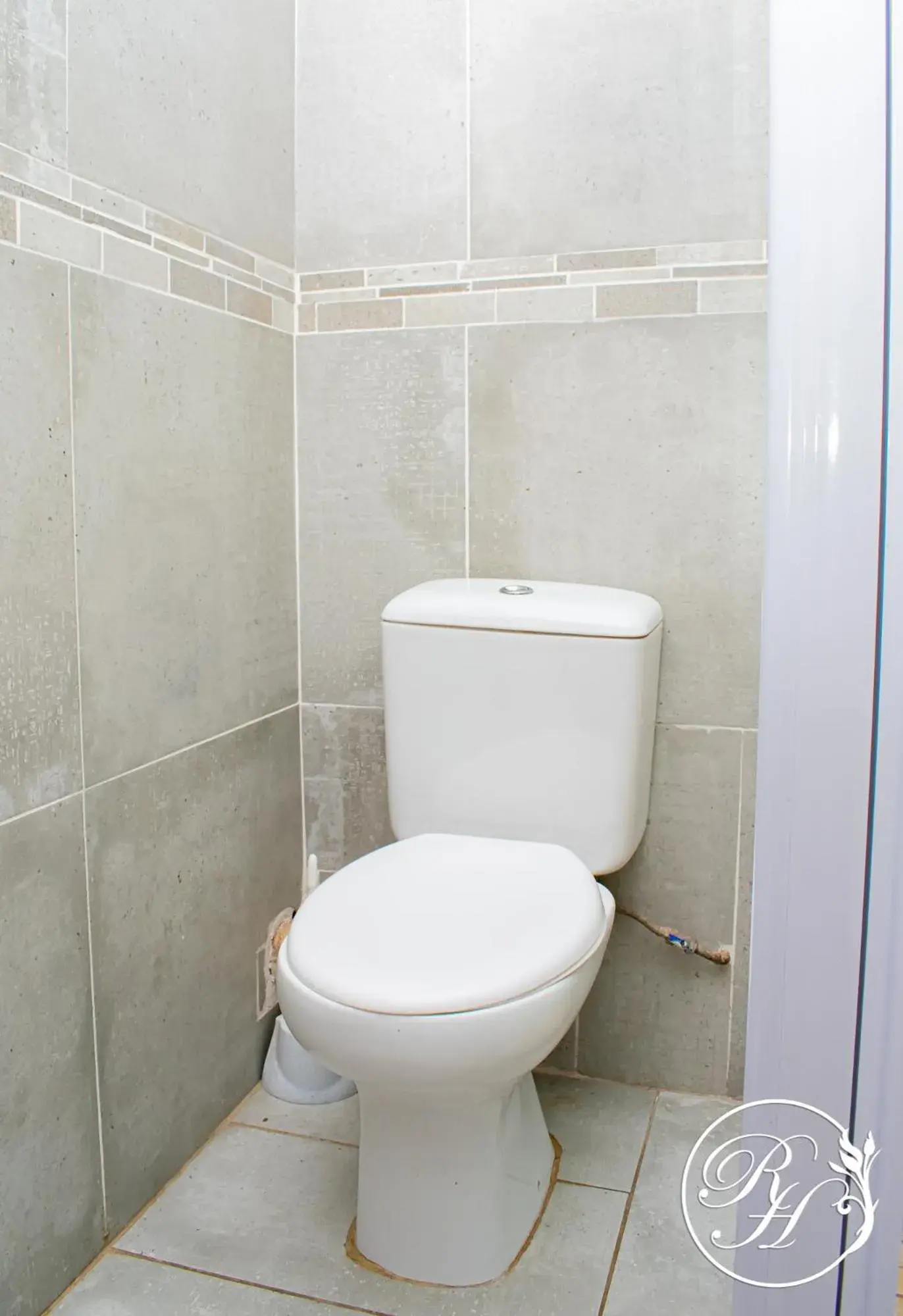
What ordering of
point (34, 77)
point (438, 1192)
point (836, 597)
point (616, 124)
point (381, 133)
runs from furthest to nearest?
point (381, 133) → point (616, 124) → point (438, 1192) → point (34, 77) → point (836, 597)

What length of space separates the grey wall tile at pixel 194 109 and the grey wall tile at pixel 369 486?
237 millimetres

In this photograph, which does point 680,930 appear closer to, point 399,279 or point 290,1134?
point 290,1134

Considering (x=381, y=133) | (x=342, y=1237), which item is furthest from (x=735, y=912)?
(x=381, y=133)

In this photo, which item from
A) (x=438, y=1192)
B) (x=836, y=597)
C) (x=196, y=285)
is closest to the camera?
(x=836, y=597)

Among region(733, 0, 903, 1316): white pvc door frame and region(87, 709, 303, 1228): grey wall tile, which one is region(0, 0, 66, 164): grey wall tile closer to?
region(87, 709, 303, 1228): grey wall tile

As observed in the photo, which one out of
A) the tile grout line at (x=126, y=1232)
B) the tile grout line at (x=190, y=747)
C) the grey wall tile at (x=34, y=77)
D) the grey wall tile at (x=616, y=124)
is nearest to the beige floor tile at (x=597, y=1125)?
the tile grout line at (x=126, y=1232)

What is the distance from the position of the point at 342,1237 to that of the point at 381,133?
1672mm

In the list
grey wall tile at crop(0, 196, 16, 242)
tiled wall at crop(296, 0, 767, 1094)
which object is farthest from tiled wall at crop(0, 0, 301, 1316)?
tiled wall at crop(296, 0, 767, 1094)

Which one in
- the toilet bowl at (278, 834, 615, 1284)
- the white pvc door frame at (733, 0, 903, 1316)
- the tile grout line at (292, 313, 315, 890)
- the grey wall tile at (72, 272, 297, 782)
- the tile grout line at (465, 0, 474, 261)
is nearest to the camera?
the white pvc door frame at (733, 0, 903, 1316)

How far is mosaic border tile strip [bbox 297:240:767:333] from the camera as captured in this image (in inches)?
59.2

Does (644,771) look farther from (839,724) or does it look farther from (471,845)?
(839,724)

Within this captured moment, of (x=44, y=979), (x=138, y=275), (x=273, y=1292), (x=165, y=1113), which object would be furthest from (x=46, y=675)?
(x=273, y=1292)

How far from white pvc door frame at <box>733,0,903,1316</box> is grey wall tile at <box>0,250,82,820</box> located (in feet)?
3.08

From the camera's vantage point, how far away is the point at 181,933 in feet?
4.68
